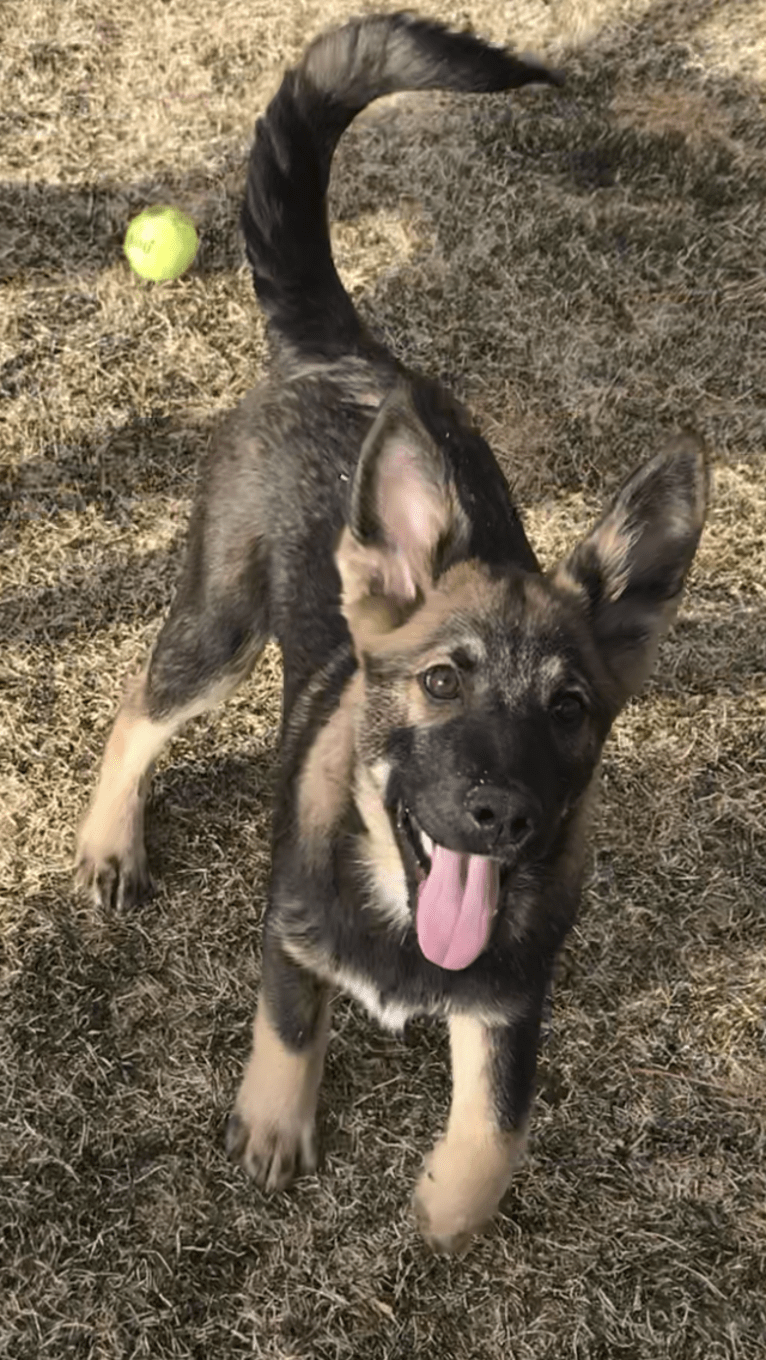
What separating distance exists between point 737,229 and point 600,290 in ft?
2.81

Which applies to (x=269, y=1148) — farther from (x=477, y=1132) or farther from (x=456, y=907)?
(x=456, y=907)

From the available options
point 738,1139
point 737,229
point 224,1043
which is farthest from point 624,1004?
point 737,229

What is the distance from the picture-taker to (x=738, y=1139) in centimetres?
383

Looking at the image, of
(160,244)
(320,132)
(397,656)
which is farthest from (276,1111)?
(160,244)

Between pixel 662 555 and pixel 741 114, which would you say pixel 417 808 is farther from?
pixel 741 114

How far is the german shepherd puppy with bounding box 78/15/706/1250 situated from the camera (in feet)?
9.20

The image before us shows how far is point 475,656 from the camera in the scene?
9.28ft

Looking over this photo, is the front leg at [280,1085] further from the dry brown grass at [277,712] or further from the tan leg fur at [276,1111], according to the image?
the dry brown grass at [277,712]

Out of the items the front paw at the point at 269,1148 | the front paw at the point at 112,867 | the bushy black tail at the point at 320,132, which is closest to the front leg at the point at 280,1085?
the front paw at the point at 269,1148

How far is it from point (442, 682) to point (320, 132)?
64.3 inches

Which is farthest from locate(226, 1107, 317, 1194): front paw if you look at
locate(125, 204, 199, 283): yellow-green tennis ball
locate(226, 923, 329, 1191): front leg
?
locate(125, 204, 199, 283): yellow-green tennis ball

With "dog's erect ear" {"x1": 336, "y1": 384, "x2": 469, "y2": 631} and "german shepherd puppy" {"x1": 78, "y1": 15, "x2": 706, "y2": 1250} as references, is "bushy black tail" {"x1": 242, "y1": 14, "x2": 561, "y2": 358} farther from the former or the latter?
"dog's erect ear" {"x1": 336, "y1": 384, "x2": 469, "y2": 631}

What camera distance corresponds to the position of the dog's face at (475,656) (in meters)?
2.71

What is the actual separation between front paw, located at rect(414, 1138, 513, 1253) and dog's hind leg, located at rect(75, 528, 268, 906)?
1.24 meters
